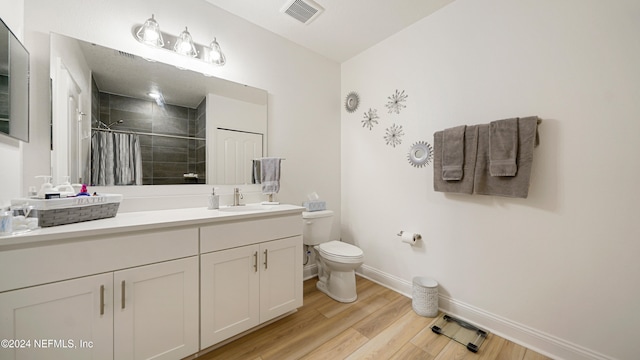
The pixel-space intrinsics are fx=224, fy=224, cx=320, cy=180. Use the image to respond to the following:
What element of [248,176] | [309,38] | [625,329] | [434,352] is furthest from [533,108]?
[248,176]

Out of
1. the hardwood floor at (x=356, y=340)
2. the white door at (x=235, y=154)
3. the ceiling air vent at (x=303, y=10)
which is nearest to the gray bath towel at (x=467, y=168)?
the hardwood floor at (x=356, y=340)

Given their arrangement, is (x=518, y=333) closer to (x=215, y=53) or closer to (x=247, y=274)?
(x=247, y=274)

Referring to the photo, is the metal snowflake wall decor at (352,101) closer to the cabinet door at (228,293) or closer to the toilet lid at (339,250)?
the toilet lid at (339,250)

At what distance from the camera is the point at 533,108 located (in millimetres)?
1494

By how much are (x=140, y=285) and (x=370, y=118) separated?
91.9 inches

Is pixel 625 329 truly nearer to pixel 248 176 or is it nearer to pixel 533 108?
pixel 533 108

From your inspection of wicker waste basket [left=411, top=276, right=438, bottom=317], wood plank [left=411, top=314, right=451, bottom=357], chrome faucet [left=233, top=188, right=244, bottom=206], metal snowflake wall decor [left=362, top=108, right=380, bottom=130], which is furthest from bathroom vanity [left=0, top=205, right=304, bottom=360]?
metal snowflake wall decor [left=362, top=108, right=380, bottom=130]

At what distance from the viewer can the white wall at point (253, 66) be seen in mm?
1302

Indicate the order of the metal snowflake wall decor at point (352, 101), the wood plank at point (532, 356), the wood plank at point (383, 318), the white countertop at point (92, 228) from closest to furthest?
the white countertop at point (92, 228) < the wood plank at point (532, 356) < the wood plank at point (383, 318) < the metal snowflake wall decor at point (352, 101)

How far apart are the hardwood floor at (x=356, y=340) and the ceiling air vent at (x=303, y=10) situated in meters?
2.55

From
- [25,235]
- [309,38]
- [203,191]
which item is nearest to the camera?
[25,235]

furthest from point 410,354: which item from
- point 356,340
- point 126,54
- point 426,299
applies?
point 126,54

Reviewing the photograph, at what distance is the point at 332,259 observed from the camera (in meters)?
1.99

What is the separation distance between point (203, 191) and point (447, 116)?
83.6 inches
